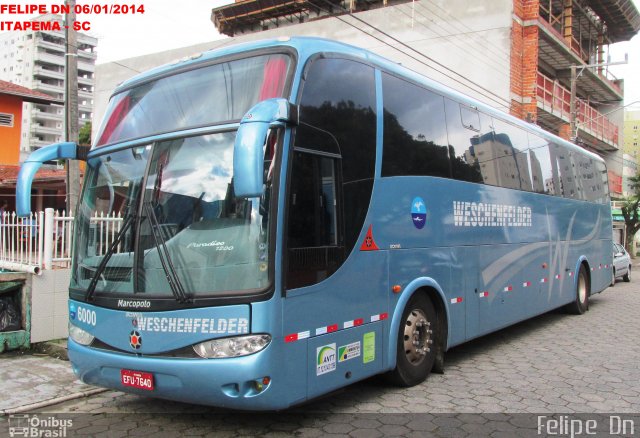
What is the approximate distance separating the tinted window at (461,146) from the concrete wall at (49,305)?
5493mm

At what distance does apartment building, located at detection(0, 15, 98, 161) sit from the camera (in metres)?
95.1

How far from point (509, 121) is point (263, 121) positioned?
6.15 metres

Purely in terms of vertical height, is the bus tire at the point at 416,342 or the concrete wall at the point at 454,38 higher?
the concrete wall at the point at 454,38

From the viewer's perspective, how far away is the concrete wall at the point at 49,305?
25.1ft

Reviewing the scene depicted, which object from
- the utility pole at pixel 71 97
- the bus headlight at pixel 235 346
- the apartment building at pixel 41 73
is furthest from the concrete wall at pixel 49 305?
the apartment building at pixel 41 73

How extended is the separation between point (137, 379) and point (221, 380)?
2.67ft

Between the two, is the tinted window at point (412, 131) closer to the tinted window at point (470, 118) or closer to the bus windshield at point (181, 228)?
the tinted window at point (470, 118)

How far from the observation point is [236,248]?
14.0 feet

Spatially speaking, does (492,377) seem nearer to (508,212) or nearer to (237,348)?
(508,212)

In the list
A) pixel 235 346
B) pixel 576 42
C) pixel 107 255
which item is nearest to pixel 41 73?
pixel 576 42

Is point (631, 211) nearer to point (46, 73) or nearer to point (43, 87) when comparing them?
point (43, 87)

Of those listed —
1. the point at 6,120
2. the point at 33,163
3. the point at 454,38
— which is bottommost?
the point at 33,163

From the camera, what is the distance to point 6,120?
23.3 metres

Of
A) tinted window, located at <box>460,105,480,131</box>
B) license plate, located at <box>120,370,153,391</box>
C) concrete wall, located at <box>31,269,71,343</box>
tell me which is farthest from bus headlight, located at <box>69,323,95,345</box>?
Answer: tinted window, located at <box>460,105,480,131</box>
